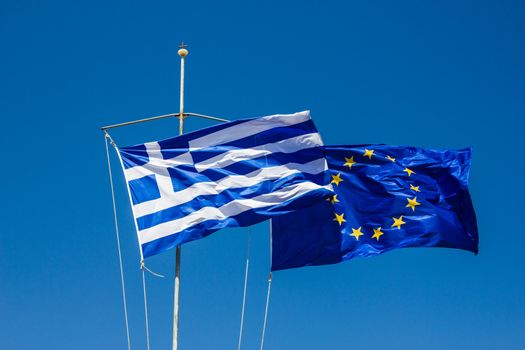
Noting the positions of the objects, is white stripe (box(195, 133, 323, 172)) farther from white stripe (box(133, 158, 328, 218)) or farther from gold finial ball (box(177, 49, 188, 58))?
gold finial ball (box(177, 49, 188, 58))

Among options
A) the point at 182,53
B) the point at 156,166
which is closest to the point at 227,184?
the point at 156,166

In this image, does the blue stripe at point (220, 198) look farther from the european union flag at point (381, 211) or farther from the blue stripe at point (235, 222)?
the european union flag at point (381, 211)

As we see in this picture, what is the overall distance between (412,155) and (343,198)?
367 centimetres

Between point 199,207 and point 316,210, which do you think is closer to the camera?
point 199,207

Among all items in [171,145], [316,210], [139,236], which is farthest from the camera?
[316,210]

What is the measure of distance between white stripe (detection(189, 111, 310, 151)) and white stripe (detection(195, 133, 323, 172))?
0.55 meters

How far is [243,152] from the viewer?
97.9ft

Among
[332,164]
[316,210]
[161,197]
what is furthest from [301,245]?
[161,197]

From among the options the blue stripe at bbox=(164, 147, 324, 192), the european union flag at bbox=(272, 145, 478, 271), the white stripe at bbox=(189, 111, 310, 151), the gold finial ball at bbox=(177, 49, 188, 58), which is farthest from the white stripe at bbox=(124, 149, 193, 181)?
the european union flag at bbox=(272, 145, 478, 271)

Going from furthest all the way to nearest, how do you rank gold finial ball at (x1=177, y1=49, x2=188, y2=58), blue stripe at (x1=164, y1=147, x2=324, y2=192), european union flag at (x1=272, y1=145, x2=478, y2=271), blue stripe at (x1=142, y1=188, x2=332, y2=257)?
gold finial ball at (x1=177, y1=49, x2=188, y2=58), european union flag at (x1=272, y1=145, x2=478, y2=271), blue stripe at (x1=164, y1=147, x2=324, y2=192), blue stripe at (x1=142, y1=188, x2=332, y2=257)

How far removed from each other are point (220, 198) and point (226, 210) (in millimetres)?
537

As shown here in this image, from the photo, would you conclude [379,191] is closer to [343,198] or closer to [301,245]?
[343,198]

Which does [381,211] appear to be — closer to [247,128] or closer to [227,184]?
Answer: [247,128]

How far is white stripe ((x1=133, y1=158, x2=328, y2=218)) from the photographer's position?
27594 millimetres
